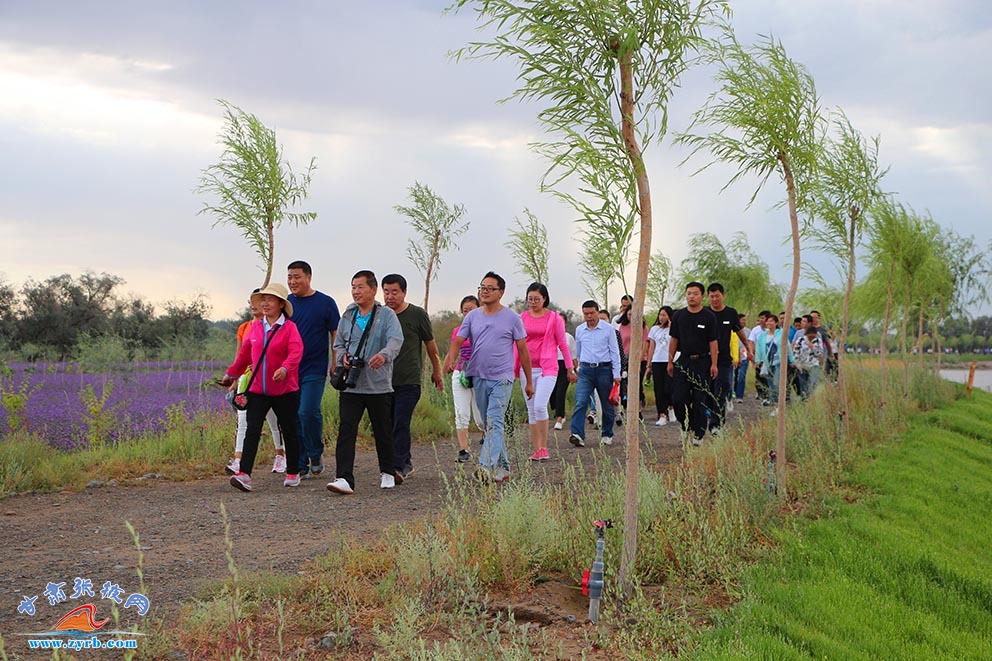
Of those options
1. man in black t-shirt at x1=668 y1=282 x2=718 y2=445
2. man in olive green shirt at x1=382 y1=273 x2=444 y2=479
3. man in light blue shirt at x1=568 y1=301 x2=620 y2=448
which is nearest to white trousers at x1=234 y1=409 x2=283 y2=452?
man in olive green shirt at x1=382 y1=273 x2=444 y2=479

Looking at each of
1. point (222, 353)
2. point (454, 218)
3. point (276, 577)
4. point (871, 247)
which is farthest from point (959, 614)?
point (222, 353)

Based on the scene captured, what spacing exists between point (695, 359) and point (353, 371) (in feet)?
15.5

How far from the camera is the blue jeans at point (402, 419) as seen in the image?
943 centimetres

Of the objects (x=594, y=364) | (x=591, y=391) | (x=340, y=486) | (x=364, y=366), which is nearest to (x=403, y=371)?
(x=364, y=366)

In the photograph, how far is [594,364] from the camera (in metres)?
12.3

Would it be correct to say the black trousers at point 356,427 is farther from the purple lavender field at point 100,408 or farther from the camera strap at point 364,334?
the purple lavender field at point 100,408

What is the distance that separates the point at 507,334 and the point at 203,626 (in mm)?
5330

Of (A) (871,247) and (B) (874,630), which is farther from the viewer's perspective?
(A) (871,247)

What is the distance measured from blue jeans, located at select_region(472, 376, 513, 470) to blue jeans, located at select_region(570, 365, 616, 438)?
3271 mm

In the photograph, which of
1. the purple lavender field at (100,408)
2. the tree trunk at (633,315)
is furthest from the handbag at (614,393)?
the tree trunk at (633,315)

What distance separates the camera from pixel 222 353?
2456cm

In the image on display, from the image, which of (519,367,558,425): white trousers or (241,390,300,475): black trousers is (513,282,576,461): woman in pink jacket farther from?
(241,390,300,475): black trousers

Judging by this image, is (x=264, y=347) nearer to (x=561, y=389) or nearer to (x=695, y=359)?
(x=695, y=359)

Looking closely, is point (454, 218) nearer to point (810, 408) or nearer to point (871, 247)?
A: point (871, 247)
